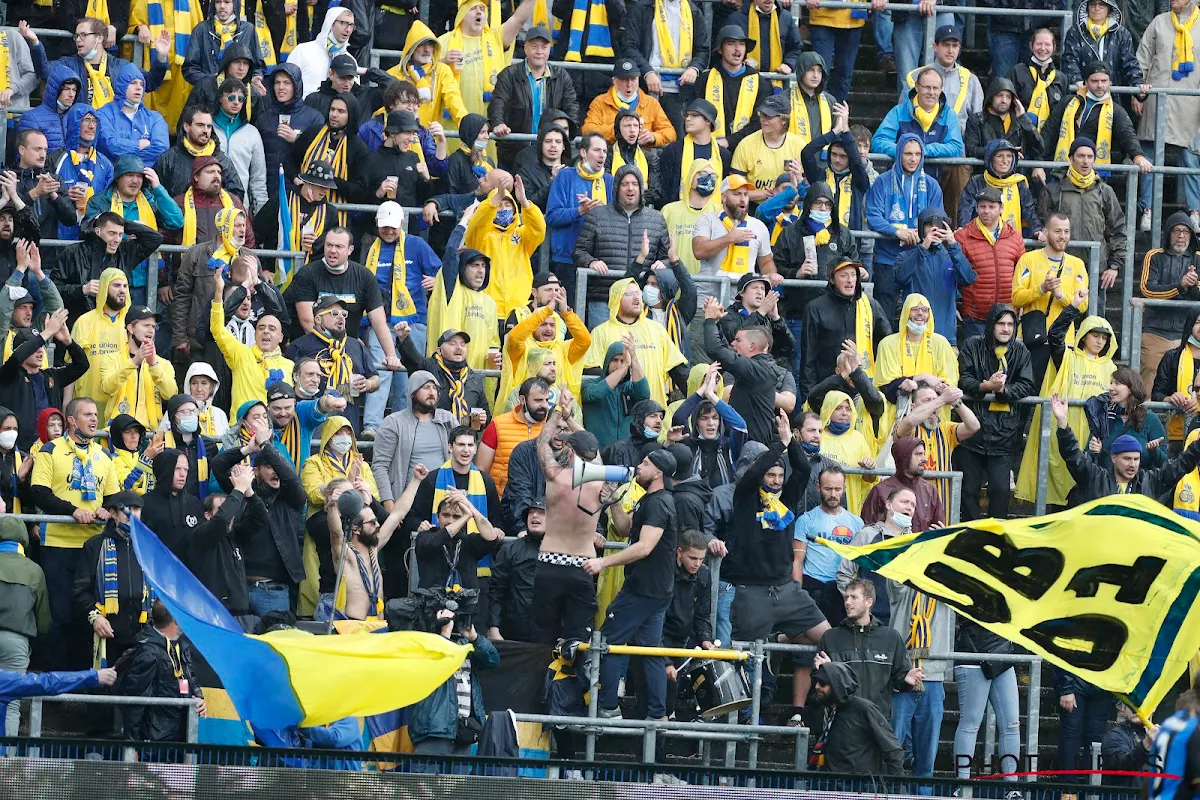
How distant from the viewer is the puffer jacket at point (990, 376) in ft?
62.7

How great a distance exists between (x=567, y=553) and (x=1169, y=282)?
22.7 feet

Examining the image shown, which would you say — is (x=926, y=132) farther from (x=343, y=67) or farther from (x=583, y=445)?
(x=583, y=445)

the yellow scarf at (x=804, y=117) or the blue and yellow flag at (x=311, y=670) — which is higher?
the yellow scarf at (x=804, y=117)

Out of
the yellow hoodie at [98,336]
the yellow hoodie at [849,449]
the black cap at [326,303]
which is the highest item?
the black cap at [326,303]

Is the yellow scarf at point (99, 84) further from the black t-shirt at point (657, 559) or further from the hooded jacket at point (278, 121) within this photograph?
the black t-shirt at point (657, 559)

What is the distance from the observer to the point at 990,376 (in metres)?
19.4

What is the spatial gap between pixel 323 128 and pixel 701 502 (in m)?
5.56

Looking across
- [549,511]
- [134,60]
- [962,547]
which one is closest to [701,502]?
[549,511]

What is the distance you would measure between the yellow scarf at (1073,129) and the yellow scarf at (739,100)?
265cm

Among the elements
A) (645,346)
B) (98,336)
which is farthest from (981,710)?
(98,336)

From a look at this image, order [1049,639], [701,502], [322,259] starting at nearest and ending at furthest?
[1049,639] < [701,502] < [322,259]

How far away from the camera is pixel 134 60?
21.9 metres

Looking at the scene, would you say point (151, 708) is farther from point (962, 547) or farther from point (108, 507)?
point (962, 547)

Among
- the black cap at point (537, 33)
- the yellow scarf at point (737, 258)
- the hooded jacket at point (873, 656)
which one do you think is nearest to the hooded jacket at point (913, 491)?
the hooded jacket at point (873, 656)
